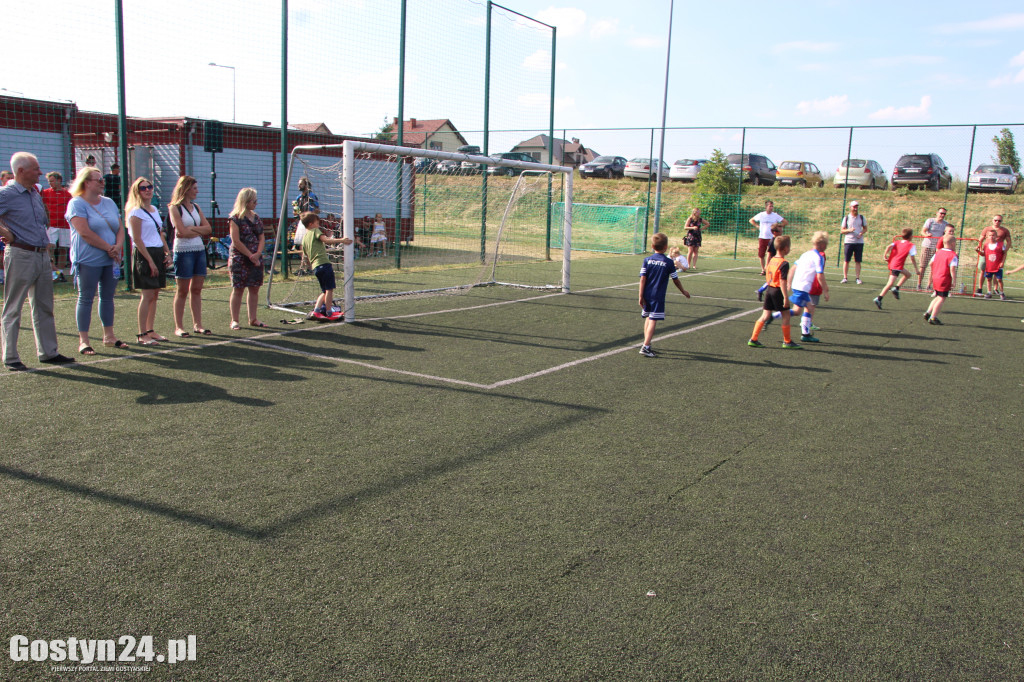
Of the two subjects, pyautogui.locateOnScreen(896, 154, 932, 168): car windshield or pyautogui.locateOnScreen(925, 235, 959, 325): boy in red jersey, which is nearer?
pyautogui.locateOnScreen(925, 235, 959, 325): boy in red jersey

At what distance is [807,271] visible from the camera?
9367 millimetres

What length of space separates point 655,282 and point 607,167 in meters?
28.9

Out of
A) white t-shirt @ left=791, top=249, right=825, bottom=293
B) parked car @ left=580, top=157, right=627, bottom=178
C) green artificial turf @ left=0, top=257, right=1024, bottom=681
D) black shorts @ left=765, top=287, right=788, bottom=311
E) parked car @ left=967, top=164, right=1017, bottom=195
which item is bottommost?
green artificial turf @ left=0, top=257, right=1024, bottom=681

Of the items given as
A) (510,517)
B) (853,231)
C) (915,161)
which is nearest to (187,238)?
(510,517)

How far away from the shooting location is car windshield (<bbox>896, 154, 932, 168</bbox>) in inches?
1159

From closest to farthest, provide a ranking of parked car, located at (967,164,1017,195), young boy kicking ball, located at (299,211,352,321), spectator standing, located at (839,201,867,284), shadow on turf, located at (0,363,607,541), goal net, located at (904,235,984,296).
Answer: shadow on turf, located at (0,363,607,541)
young boy kicking ball, located at (299,211,352,321)
goal net, located at (904,235,984,296)
spectator standing, located at (839,201,867,284)
parked car, located at (967,164,1017,195)

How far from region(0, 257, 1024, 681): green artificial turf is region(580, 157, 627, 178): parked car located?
29.1 m

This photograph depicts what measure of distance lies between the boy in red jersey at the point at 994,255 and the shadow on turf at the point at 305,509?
1247 cm

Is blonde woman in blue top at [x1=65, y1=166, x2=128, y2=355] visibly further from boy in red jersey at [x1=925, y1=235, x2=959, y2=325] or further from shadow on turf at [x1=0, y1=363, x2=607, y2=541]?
boy in red jersey at [x1=925, y1=235, x2=959, y2=325]

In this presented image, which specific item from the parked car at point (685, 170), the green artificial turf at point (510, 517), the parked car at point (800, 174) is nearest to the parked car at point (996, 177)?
the parked car at point (800, 174)

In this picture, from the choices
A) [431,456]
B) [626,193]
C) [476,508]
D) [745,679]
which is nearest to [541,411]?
[431,456]

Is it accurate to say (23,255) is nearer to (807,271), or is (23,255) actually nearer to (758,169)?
(807,271)

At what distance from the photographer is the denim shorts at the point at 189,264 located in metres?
8.28

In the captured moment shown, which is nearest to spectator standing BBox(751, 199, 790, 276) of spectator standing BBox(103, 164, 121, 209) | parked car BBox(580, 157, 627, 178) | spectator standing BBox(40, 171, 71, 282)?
spectator standing BBox(103, 164, 121, 209)
